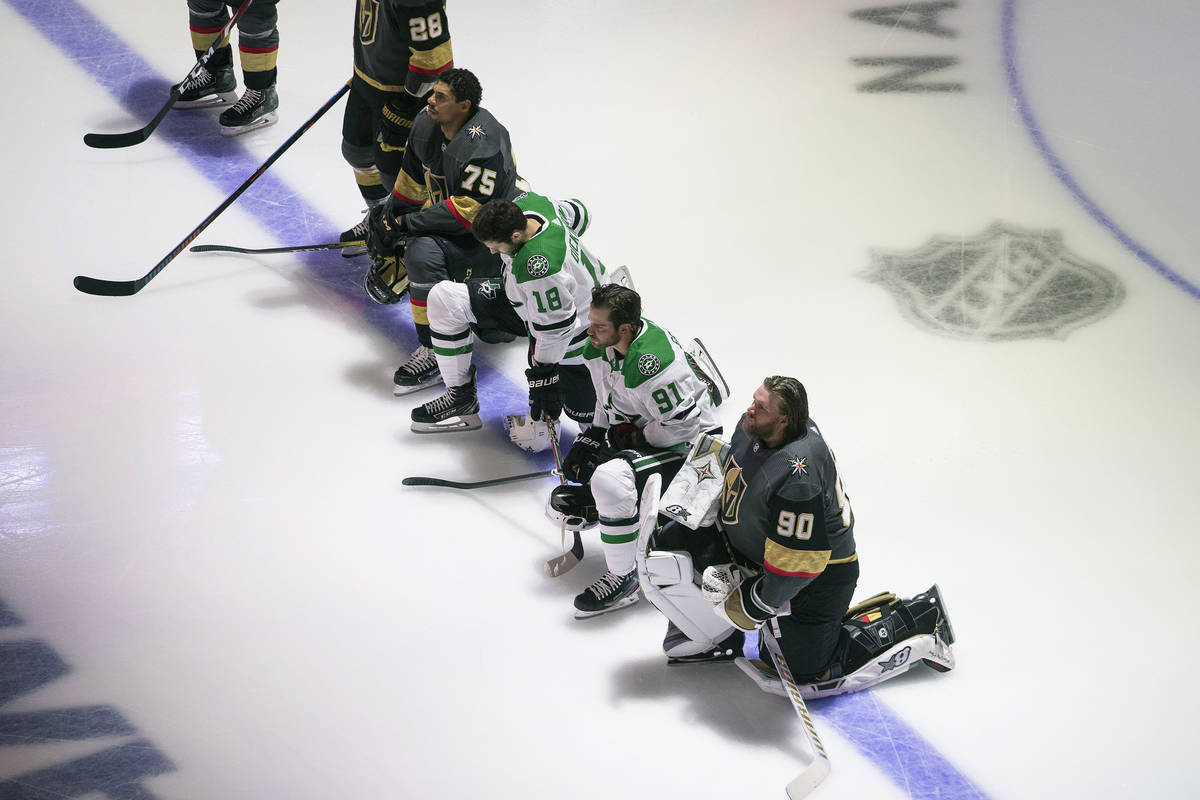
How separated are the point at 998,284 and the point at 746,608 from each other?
2.37m

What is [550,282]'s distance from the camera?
11.9 ft

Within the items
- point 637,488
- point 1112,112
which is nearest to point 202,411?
point 637,488

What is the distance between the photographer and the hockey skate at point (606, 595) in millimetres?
3402

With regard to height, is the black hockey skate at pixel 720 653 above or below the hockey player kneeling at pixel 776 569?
below

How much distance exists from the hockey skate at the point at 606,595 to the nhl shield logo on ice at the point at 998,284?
1761 millimetres

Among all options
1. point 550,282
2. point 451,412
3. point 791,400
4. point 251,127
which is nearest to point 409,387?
point 451,412

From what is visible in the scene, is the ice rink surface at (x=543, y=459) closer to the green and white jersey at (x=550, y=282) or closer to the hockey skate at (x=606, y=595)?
the hockey skate at (x=606, y=595)

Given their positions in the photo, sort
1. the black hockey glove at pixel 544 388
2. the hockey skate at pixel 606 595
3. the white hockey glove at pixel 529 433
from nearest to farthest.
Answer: the hockey skate at pixel 606 595 < the black hockey glove at pixel 544 388 < the white hockey glove at pixel 529 433

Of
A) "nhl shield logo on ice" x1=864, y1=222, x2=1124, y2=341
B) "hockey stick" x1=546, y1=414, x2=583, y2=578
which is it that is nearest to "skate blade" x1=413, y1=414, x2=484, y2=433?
"hockey stick" x1=546, y1=414, x2=583, y2=578

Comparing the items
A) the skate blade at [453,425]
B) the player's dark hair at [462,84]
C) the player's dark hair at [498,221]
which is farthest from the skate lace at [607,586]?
the player's dark hair at [462,84]

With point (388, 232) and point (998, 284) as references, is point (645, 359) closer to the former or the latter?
point (388, 232)

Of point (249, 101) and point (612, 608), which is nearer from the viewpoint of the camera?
point (612, 608)

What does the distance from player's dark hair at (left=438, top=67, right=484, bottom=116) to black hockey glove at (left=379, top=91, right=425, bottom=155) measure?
0.49 metres

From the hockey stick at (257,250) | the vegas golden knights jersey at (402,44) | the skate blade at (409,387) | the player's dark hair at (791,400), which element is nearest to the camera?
the player's dark hair at (791,400)
